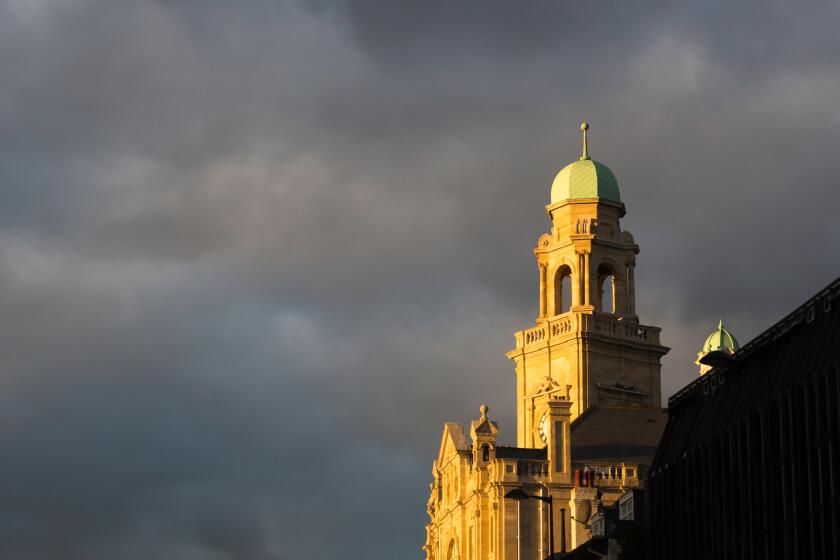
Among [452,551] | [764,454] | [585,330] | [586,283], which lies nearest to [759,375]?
[764,454]

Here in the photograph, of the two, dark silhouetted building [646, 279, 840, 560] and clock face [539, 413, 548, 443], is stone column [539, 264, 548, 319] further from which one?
dark silhouetted building [646, 279, 840, 560]

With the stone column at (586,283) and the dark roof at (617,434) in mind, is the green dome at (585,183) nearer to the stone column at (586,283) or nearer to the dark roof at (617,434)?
the stone column at (586,283)

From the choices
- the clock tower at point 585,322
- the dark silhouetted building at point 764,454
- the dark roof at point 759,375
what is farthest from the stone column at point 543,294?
the dark silhouetted building at point 764,454

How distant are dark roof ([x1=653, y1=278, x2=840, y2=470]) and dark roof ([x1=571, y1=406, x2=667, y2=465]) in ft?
107

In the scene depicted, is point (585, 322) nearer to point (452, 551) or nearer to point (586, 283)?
point (586, 283)

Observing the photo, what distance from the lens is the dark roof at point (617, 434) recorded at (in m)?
125

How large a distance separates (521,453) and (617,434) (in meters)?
6.48

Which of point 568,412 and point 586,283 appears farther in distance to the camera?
point 586,283

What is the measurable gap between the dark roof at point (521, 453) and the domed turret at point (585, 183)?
70.5ft

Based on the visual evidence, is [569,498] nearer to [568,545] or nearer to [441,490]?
[568,545]

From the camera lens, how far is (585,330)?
135m

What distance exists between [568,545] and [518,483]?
5.30 m

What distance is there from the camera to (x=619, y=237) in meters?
140

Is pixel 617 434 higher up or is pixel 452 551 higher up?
pixel 617 434
